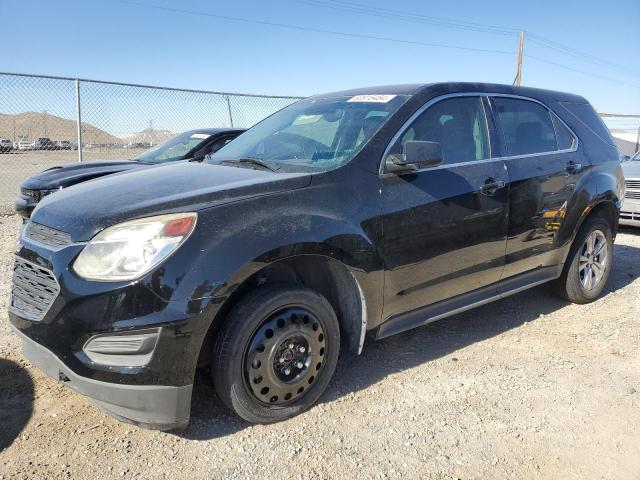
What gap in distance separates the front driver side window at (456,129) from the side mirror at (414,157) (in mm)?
277

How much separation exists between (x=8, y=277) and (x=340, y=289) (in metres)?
3.81

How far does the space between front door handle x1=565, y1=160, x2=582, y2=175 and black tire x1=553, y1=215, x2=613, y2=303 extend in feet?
1.80

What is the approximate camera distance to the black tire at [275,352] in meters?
2.48

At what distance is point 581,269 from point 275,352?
3340mm

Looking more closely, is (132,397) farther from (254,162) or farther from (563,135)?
(563,135)

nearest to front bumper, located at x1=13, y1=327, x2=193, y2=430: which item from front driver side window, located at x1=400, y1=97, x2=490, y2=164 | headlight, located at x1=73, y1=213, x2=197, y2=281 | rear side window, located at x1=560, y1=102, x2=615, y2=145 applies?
headlight, located at x1=73, y1=213, x2=197, y2=281

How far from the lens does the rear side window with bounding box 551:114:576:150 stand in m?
4.24

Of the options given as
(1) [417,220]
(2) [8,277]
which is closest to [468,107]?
(1) [417,220]

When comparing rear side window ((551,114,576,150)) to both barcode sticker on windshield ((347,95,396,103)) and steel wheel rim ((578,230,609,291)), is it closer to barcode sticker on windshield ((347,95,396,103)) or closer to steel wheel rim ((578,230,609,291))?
steel wheel rim ((578,230,609,291))

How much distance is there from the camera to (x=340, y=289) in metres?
2.97

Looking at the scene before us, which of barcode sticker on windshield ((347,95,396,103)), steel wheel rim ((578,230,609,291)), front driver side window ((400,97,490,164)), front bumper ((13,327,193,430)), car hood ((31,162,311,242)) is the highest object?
barcode sticker on windshield ((347,95,396,103))

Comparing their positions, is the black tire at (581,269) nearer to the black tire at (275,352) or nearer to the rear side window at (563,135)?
the rear side window at (563,135)

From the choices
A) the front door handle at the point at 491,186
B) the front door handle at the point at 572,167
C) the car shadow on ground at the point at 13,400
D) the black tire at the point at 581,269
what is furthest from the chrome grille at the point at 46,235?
the black tire at the point at 581,269

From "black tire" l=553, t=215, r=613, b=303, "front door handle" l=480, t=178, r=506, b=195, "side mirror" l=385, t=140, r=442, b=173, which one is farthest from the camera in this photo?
"black tire" l=553, t=215, r=613, b=303
